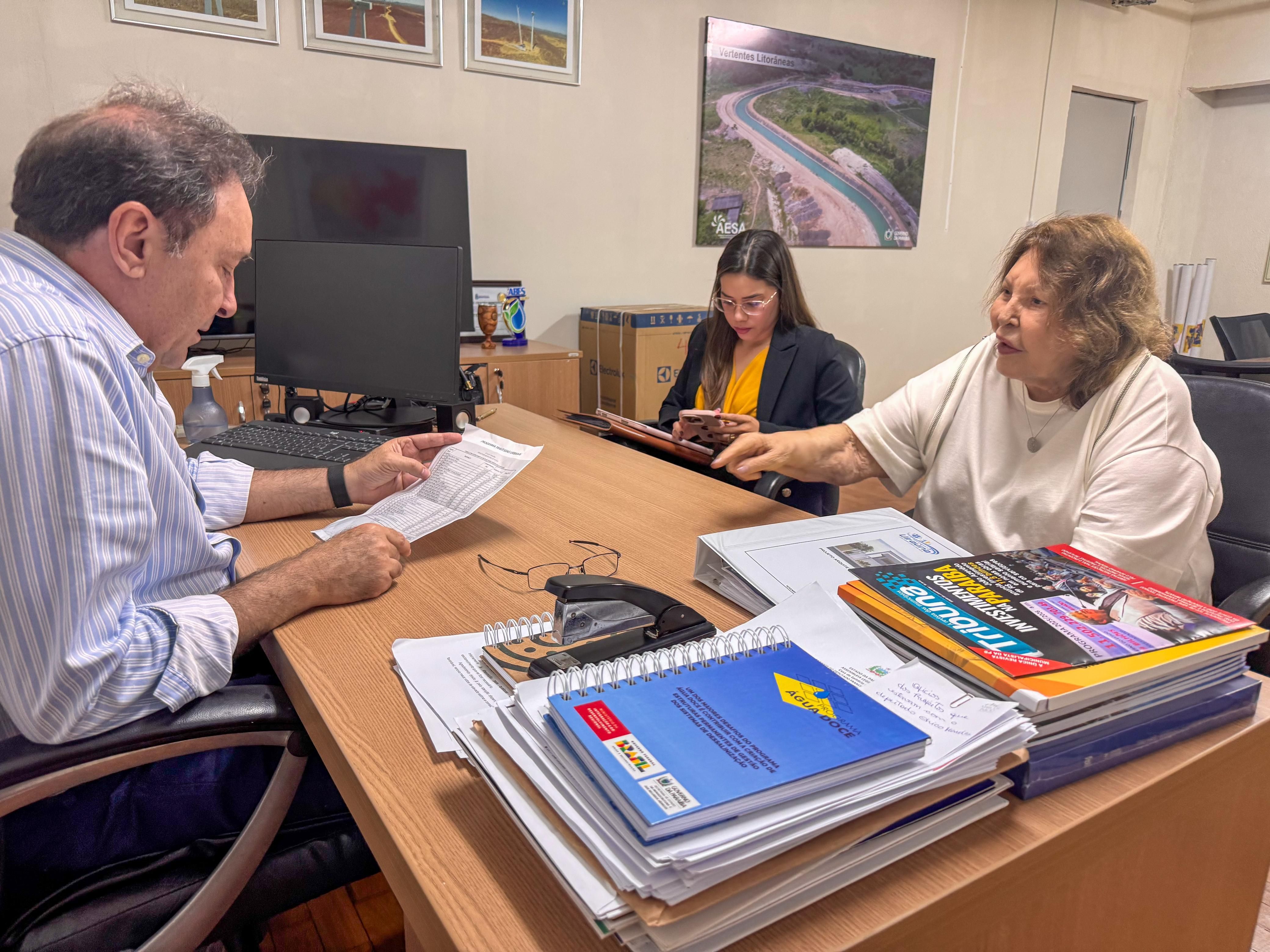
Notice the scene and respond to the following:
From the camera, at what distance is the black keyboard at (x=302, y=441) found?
175 cm

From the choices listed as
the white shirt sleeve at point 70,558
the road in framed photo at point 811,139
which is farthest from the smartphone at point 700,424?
the road in framed photo at point 811,139

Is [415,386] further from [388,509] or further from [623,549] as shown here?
[623,549]

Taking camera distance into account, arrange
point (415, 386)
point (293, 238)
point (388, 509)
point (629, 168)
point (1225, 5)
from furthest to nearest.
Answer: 1. point (1225, 5)
2. point (629, 168)
3. point (293, 238)
4. point (415, 386)
5. point (388, 509)

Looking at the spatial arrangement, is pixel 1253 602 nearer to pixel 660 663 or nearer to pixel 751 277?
pixel 660 663

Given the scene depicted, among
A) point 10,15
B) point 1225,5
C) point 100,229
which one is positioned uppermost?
point 1225,5

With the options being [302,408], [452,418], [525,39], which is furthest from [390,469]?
[525,39]

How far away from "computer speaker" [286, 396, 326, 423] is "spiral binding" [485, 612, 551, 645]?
4.19 ft

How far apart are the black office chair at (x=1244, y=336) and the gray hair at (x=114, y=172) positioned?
5082mm

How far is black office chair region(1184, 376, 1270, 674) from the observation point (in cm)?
151

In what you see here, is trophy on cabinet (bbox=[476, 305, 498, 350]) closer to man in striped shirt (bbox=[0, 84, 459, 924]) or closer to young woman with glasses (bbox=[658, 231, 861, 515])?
young woman with glasses (bbox=[658, 231, 861, 515])

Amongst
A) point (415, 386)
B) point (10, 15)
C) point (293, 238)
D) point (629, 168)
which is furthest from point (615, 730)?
point (629, 168)

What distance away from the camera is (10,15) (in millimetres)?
2840

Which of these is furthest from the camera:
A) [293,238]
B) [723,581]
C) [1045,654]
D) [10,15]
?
[293,238]

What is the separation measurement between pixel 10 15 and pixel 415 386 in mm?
2260
